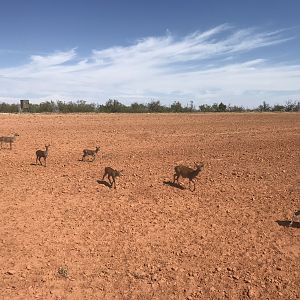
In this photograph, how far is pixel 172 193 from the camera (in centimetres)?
1426

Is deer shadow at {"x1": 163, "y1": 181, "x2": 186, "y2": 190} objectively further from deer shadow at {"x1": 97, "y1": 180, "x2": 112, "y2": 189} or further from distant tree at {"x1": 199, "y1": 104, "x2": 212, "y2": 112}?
distant tree at {"x1": 199, "y1": 104, "x2": 212, "y2": 112}

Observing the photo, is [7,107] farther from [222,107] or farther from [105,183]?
[105,183]

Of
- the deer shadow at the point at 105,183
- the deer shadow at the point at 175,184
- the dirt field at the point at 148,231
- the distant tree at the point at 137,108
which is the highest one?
the distant tree at the point at 137,108

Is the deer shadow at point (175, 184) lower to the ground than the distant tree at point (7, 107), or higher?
lower

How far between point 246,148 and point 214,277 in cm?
1356

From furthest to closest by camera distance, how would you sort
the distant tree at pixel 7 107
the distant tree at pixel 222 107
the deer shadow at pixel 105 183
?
1. the distant tree at pixel 222 107
2. the distant tree at pixel 7 107
3. the deer shadow at pixel 105 183

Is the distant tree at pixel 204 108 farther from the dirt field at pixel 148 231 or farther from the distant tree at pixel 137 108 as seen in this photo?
the dirt field at pixel 148 231

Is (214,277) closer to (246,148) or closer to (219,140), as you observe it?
(246,148)

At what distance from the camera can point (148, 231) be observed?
38.6 ft

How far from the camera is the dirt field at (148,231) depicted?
31.8ft

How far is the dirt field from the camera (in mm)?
9695

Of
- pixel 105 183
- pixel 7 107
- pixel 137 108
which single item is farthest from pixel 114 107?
pixel 105 183

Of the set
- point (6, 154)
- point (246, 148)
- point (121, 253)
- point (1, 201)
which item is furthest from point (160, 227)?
point (246, 148)

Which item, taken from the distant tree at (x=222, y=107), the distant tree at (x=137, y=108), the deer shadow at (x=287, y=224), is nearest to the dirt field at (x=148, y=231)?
the deer shadow at (x=287, y=224)
